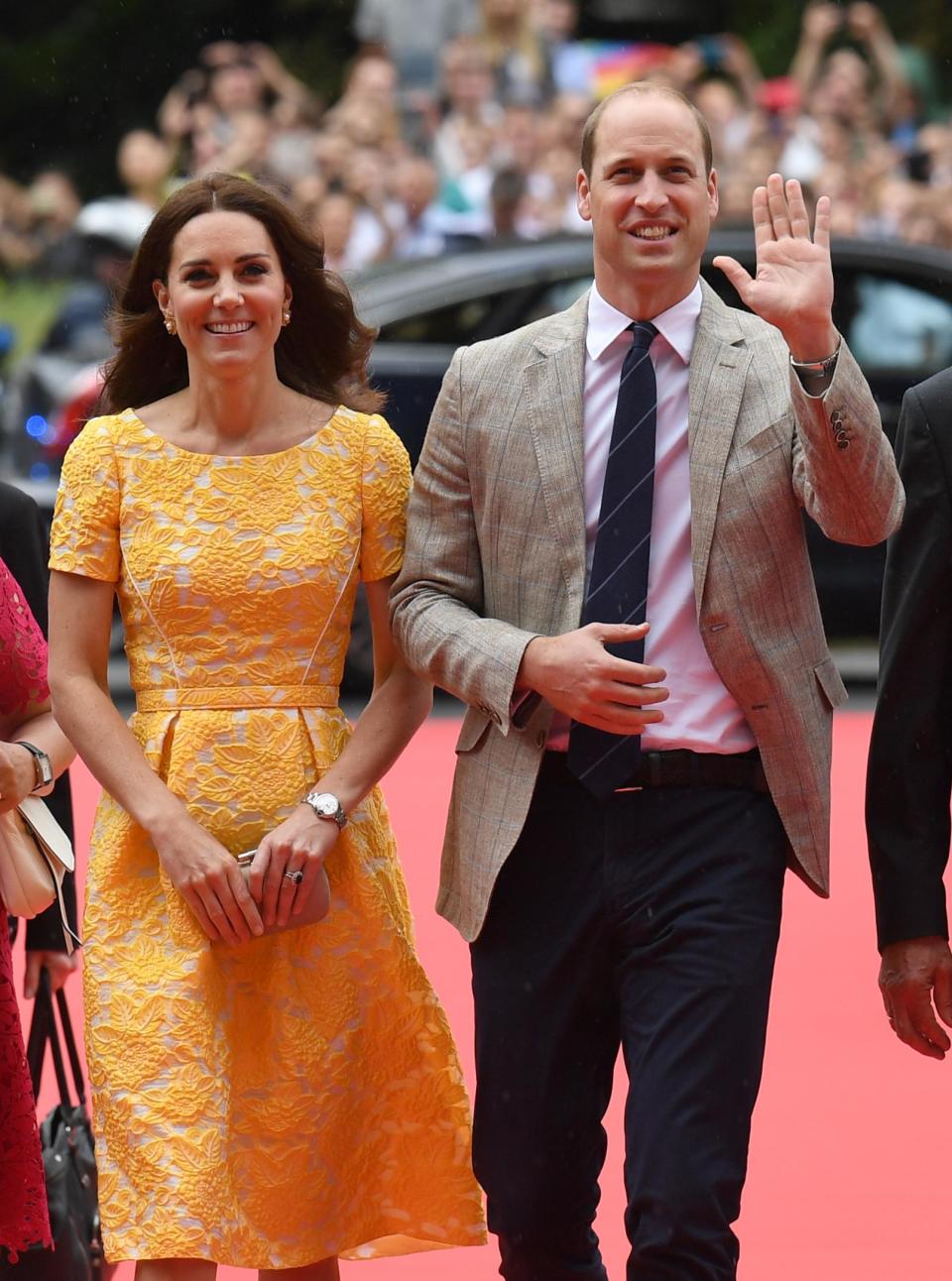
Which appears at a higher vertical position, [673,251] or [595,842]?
[673,251]

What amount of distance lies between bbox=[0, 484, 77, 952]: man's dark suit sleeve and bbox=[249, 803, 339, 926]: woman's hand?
0.63 meters

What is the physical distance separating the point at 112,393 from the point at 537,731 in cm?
100

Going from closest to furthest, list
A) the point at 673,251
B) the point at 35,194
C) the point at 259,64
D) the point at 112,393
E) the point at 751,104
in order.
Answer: the point at 673,251, the point at 112,393, the point at 751,104, the point at 259,64, the point at 35,194

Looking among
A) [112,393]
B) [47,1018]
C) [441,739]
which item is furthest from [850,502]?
[441,739]

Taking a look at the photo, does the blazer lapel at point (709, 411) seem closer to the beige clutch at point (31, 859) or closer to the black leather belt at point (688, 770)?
the black leather belt at point (688, 770)

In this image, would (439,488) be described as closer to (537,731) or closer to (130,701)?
(537,731)

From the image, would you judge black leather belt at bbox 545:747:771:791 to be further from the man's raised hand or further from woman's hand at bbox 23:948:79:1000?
woman's hand at bbox 23:948:79:1000

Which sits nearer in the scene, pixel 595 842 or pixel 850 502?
pixel 850 502

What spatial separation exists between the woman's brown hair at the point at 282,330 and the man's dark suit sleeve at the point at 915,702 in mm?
1037

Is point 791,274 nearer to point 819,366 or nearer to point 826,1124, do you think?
point 819,366

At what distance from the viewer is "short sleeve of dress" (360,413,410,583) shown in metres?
4.45

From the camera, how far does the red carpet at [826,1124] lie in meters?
5.39

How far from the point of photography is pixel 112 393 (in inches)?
181

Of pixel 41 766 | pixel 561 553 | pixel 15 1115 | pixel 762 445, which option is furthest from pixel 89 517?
pixel 762 445
